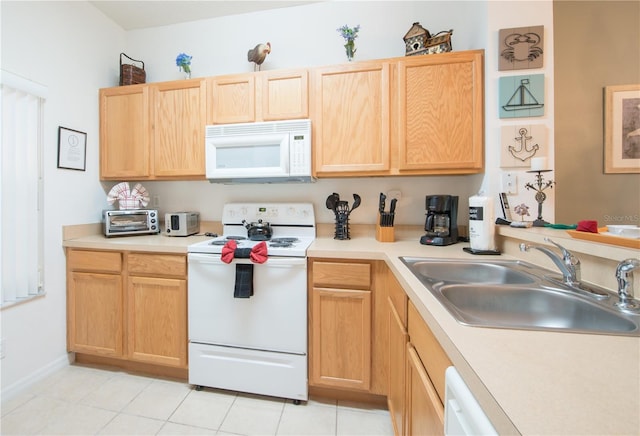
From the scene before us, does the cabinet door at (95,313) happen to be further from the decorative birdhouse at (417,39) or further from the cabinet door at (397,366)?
the decorative birdhouse at (417,39)

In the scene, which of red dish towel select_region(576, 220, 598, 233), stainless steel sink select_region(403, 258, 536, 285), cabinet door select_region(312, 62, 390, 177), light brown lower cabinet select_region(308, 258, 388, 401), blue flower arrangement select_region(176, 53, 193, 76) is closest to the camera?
red dish towel select_region(576, 220, 598, 233)

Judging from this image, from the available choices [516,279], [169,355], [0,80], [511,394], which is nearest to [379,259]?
[516,279]

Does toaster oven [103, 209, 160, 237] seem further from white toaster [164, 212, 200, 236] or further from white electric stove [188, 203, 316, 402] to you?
white electric stove [188, 203, 316, 402]

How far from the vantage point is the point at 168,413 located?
1414 mm

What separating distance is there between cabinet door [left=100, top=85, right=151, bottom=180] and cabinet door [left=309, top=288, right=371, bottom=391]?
5.76ft

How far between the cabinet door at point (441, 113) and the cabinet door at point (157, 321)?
172 centimetres

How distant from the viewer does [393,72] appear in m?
1.65

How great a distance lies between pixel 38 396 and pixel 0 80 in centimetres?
190

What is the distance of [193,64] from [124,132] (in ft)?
2.76

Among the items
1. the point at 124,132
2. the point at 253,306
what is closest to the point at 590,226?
the point at 253,306

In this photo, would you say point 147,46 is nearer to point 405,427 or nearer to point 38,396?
point 38,396

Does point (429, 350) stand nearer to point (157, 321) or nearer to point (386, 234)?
point (386, 234)

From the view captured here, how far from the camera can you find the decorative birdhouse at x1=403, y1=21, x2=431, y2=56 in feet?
5.53

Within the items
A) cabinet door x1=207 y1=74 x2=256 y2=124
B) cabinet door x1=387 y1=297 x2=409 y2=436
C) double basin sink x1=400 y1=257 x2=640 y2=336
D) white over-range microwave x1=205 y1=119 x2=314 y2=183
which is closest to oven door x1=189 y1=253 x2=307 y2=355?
cabinet door x1=387 y1=297 x2=409 y2=436
